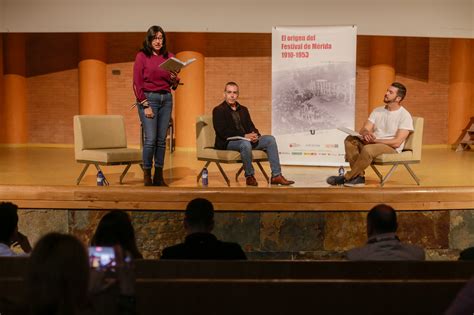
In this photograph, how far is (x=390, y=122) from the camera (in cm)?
682

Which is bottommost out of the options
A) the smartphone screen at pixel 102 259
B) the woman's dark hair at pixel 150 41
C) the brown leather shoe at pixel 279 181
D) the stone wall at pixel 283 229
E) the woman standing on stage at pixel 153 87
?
the stone wall at pixel 283 229

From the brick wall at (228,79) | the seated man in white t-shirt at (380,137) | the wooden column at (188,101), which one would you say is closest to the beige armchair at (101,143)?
the seated man in white t-shirt at (380,137)

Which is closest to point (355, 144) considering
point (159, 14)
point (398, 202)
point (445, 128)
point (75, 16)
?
point (398, 202)

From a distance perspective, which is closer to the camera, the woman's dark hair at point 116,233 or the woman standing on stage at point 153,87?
the woman's dark hair at point 116,233

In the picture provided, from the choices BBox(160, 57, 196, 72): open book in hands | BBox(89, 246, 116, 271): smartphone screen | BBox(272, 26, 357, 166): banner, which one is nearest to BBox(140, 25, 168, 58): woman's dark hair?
BBox(160, 57, 196, 72): open book in hands

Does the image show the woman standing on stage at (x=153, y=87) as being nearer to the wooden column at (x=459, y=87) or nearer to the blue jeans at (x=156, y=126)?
the blue jeans at (x=156, y=126)

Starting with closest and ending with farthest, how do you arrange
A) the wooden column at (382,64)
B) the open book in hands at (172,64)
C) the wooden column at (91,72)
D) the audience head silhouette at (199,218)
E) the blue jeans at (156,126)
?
1. the audience head silhouette at (199,218)
2. the open book in hands at (172,64)
3. the blue jeans at (156,126)
4. the wooden column at (382,64)
5. the wooden column at (91,72)

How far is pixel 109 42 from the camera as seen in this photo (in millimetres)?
11930

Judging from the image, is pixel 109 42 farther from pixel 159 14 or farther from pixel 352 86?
pixel 352 86

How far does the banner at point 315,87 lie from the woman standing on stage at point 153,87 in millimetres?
2356

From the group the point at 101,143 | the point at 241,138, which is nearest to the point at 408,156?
the point at 241,138

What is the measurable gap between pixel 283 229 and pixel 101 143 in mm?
2437

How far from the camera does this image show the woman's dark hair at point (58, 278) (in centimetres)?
181

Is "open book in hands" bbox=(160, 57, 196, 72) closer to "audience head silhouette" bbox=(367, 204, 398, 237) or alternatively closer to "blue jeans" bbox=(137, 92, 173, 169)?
"blue jeans" bbox=(137, 92, 173, 169)
